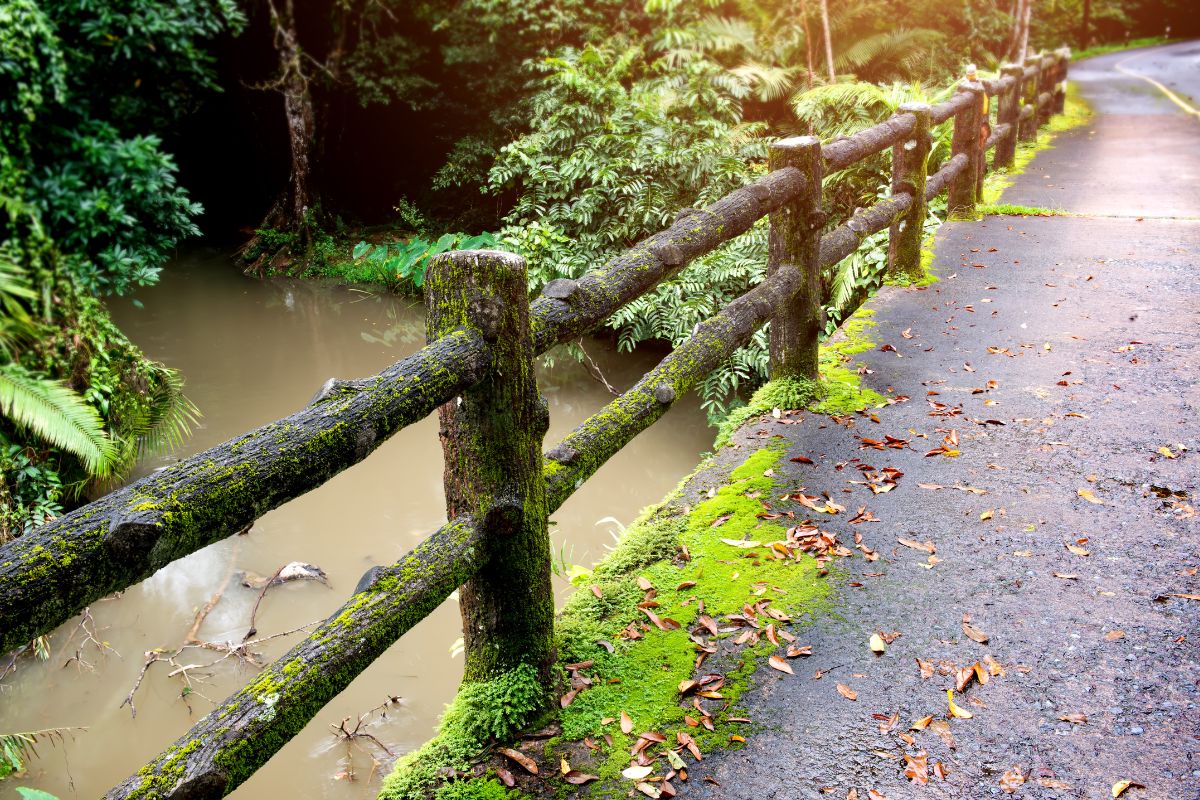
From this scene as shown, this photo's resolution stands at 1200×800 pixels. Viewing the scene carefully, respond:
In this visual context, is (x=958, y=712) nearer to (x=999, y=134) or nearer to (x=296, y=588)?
(x=296, y=588)

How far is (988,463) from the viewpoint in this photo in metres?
3.28

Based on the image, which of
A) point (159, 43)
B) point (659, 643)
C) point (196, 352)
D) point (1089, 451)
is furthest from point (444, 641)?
point (196, 352)

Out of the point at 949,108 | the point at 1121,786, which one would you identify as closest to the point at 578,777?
the point at 1121,786

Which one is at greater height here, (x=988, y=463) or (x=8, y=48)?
(x=8, y=48)

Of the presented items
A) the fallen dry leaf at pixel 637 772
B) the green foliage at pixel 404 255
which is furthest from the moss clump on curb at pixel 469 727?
the green foliage at pixel 404 255

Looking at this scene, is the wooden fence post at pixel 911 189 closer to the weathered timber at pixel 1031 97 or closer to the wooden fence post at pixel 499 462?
the wooden fence post at pixel 499 462

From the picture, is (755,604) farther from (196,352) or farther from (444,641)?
(196,352)

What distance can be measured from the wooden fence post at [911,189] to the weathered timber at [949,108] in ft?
0.61

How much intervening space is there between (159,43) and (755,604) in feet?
27.5

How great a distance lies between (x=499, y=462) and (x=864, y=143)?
313cm

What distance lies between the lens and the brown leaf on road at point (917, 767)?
1.90 m

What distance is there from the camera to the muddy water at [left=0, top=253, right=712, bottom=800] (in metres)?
4.92

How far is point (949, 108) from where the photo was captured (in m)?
6.24

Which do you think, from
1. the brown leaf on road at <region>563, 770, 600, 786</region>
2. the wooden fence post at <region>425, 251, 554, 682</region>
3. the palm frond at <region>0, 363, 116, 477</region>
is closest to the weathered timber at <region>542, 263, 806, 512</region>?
the wooden fence post at <region>425, 251, 554, 682</region>
